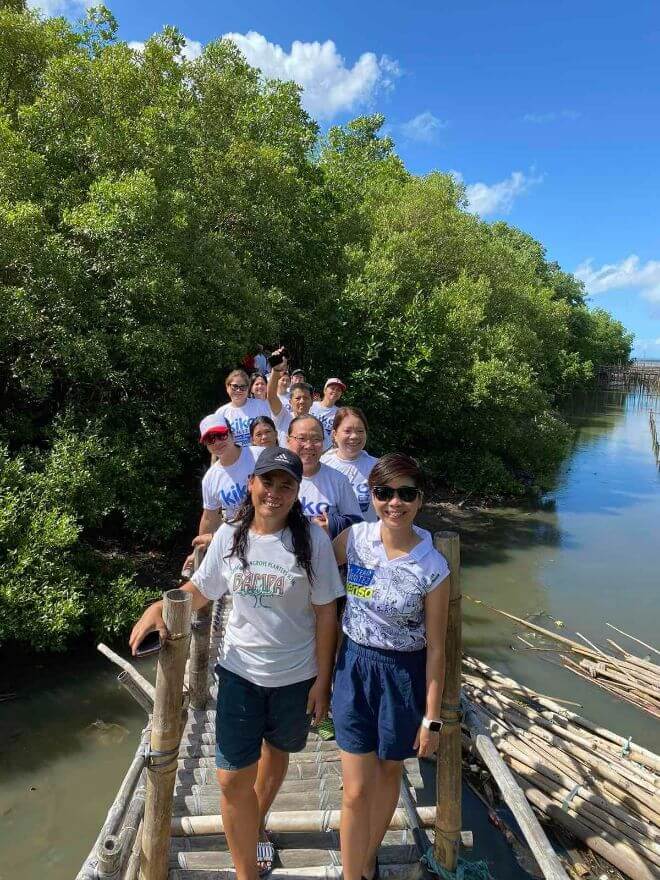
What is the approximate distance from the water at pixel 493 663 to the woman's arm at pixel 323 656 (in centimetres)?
334

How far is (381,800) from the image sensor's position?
2859 millimetres

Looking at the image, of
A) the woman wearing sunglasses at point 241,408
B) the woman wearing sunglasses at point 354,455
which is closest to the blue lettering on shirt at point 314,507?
the woman wearing sunglasses at point 354,455

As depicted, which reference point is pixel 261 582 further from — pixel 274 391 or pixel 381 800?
pixel 274 391

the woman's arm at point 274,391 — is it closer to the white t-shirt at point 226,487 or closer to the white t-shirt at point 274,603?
the white t-shirt at point 226,487

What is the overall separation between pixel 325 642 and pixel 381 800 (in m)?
0.86

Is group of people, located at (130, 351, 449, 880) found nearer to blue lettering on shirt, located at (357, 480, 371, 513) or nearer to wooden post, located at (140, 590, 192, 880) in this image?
wooden post, located at (140, 590, 192, 880)

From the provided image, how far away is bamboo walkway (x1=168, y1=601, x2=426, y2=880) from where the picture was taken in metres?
3.22

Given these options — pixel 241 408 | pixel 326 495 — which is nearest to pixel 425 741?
pixel 326 495

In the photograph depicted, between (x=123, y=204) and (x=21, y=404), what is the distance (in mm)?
3540

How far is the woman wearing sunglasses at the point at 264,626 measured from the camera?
8.74ft

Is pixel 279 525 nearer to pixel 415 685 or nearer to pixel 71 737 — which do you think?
pixel 415 685

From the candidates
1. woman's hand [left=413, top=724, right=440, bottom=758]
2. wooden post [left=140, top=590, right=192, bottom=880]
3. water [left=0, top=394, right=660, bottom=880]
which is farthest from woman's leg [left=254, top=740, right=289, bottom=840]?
water [left=0, top=394, right=660, bottom=880]

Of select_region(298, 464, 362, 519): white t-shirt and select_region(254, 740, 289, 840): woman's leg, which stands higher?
select_region(298, 464, 362, 519): white t-shirt

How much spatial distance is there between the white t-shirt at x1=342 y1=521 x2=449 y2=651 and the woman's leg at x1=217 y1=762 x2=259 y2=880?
2.70 ft
